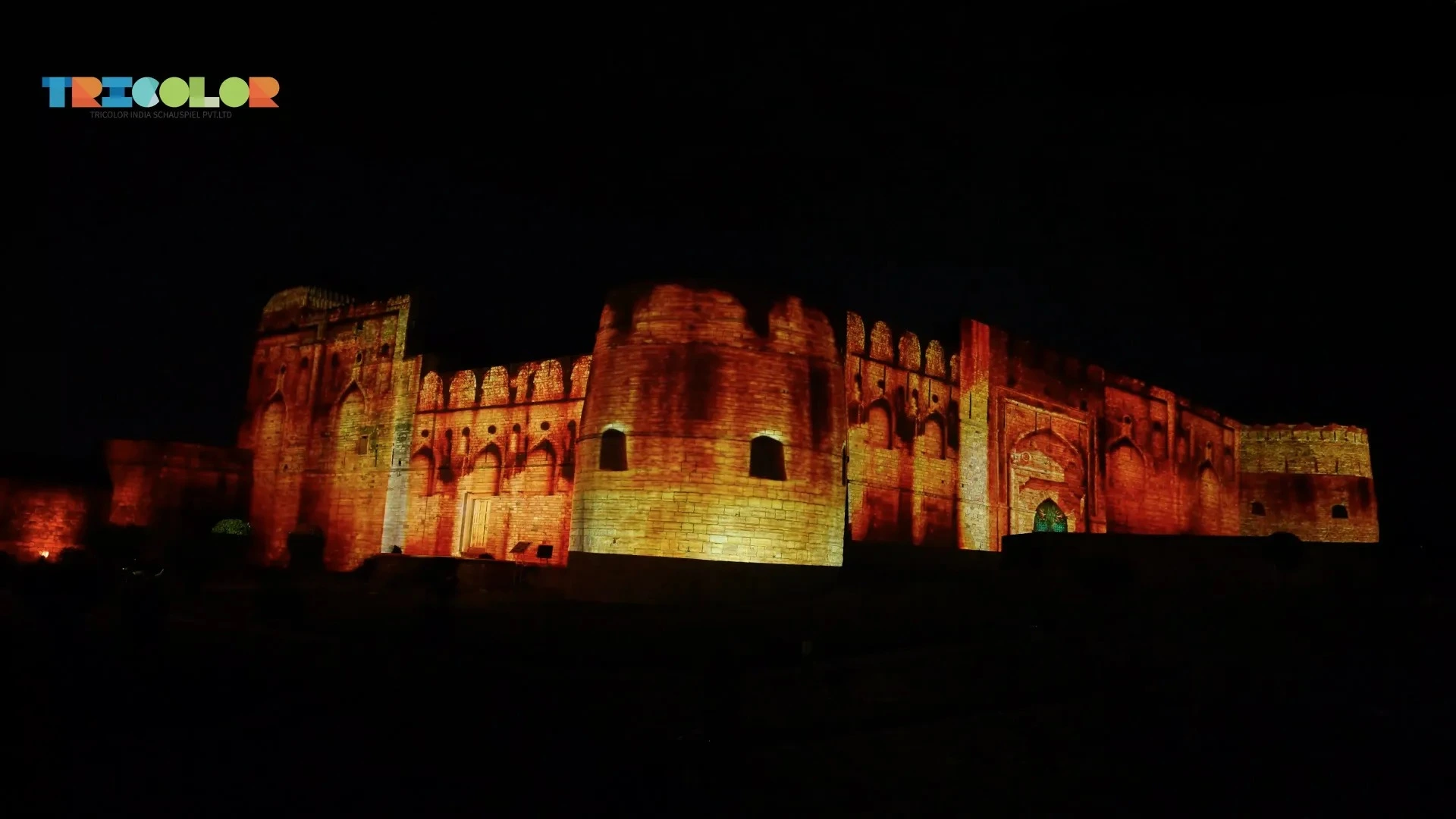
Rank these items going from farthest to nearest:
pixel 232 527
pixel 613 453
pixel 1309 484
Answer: pixel 1309 484 < pixel 232 527 < pixel 613 453

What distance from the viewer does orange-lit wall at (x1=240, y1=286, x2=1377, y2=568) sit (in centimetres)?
1257

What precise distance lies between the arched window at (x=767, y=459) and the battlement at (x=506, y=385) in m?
7.54

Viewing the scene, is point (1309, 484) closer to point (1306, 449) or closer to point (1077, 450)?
point (1306, 449)

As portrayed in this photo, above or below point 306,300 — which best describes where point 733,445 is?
below

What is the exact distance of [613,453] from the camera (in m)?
12.9

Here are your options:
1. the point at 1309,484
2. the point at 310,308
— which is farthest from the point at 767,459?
the point at 1309,484

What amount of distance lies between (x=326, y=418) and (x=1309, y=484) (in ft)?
87.7

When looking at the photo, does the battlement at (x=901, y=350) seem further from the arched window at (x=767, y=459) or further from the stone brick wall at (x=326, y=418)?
the stone brick wall at (x=326, y=418)

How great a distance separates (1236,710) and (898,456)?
13.3 m

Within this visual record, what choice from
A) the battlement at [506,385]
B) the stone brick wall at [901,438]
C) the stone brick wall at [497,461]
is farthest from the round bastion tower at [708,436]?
the stone brick wall at [497,461]

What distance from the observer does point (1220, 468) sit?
27750 mm

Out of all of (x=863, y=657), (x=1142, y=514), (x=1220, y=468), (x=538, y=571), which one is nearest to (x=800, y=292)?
(x=538, y=571)

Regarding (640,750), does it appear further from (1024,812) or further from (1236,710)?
(1236,710)

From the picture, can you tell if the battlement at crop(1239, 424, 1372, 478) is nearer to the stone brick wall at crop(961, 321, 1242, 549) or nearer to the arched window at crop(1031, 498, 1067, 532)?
the stone brick wall at crop(961, 321, 1242, 549)
